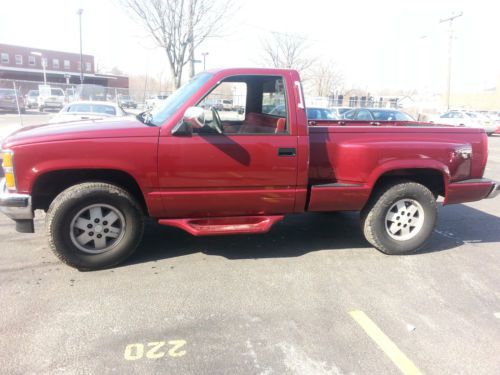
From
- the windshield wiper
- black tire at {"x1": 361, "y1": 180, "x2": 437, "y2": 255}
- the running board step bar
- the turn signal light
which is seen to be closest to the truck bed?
black tire at {"x1": 361, "y1": 180, "x2": 437, "y2": 255}

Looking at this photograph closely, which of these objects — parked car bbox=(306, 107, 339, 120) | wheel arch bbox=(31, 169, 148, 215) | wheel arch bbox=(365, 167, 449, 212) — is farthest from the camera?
parked car bbox=(306, 107, 339, 120)

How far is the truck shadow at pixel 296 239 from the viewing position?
4.47 meters

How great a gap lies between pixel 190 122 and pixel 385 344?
2412 millimetres

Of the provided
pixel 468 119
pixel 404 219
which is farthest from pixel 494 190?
pixel 468 119

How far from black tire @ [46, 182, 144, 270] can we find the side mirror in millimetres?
817

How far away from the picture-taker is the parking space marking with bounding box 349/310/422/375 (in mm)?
2635

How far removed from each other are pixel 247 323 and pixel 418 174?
2.74 metres

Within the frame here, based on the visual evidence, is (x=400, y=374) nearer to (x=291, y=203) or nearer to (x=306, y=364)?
(x=306, y=364)

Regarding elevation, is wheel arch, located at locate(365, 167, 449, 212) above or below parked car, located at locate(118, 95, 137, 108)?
below

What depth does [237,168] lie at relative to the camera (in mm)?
3932

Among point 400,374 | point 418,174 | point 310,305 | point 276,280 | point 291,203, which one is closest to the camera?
point 400,374

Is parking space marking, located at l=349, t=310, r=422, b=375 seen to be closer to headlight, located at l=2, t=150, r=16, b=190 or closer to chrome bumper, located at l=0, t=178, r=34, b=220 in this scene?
chrome bumper, located at l=0, t=178, r=34, b=220

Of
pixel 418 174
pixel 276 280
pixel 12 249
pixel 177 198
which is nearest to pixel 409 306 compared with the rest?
pixel 276 280

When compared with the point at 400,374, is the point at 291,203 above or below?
above
